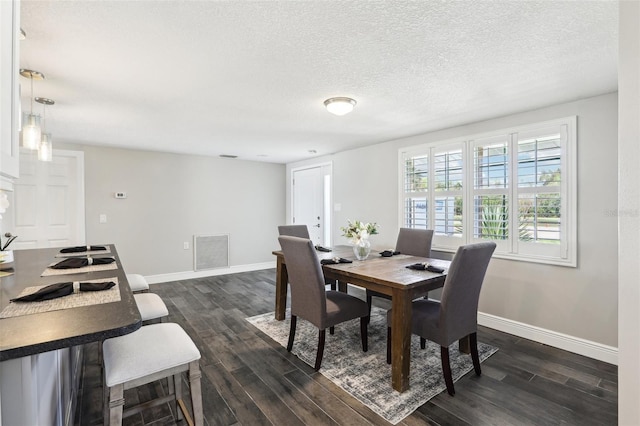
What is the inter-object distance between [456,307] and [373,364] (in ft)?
2.75

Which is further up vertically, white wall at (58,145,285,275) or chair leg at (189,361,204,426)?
white wall at (58,145,285,275)

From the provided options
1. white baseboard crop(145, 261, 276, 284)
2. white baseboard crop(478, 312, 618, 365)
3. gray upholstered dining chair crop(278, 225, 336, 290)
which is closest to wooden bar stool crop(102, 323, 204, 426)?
gray upholstered dining chair crop(278, 225, 336, 290)

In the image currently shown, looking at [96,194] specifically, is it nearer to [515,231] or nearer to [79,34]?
[79,34]

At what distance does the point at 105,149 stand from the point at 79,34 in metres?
3.59

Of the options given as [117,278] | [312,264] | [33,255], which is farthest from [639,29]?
[33,255]

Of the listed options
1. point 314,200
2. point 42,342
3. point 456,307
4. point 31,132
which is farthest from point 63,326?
point 314,200

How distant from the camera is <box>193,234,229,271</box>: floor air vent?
217 inches

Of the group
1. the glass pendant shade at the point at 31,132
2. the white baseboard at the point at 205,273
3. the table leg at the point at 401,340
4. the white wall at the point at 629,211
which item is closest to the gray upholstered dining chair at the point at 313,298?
the table leg at the point at 401,340

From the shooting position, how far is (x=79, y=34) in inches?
66.2

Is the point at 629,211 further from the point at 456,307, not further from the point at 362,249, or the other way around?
the point at 362,249

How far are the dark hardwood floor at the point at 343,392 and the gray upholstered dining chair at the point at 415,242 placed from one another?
1018 mm

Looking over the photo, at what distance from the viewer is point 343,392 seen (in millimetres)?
2086

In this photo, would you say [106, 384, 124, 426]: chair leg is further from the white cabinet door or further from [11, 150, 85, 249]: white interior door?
[11, 150, 85, 249]: white interior door

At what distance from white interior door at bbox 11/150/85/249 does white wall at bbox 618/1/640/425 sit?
562 centimetres
